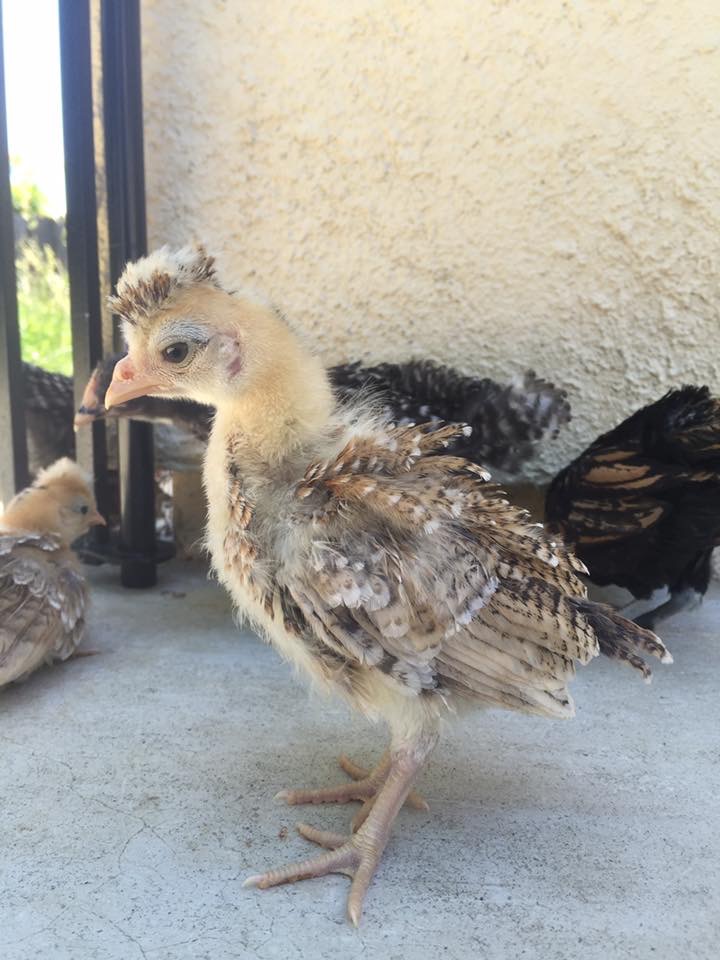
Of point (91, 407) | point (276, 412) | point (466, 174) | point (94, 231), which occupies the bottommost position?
point (91, 407)

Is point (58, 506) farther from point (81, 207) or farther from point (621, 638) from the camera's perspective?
point (621, 638)

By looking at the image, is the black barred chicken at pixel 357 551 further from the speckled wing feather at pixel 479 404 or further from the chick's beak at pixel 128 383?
the speckled wing feather at pixel 479 404

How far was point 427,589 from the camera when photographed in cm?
130

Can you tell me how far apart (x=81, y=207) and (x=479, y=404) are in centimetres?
155

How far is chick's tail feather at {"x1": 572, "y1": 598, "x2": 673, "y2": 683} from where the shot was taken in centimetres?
141

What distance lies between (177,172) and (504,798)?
2.43 meters

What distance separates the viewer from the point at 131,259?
8.83ft

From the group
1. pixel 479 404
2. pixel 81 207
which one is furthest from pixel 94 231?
pixel 479 404

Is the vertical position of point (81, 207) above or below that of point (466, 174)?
below

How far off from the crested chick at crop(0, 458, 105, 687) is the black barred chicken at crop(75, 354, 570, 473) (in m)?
0.26

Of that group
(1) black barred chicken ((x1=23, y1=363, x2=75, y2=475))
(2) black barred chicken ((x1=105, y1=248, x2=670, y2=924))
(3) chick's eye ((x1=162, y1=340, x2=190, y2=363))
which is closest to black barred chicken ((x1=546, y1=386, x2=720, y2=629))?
(2) black barred chicken ((x1=105, y1=248, x2=670, y2=924))

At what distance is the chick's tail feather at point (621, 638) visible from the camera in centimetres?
141

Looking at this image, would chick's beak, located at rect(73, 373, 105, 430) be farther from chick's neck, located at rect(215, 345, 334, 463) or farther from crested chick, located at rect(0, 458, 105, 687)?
chick's neck, located at rect(215, 345, 334, 463)

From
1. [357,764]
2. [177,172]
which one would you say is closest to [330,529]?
[357,764]
